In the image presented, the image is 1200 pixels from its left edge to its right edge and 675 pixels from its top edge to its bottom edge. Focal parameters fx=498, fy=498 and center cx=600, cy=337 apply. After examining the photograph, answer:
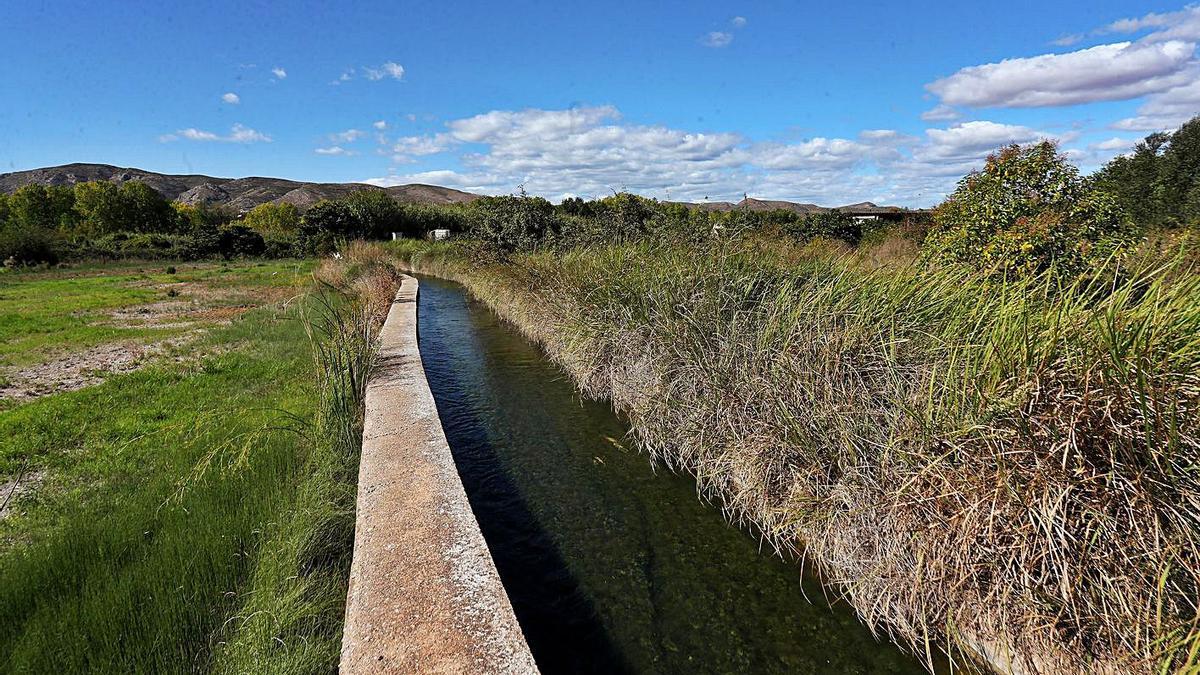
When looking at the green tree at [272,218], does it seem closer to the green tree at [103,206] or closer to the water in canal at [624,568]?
the green tree at [103,206]

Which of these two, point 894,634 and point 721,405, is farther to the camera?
point 721,405

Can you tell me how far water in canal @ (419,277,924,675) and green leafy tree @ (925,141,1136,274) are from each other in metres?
3.63

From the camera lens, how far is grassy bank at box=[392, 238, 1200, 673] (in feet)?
5.86

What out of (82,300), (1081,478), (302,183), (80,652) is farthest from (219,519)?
(302,183)

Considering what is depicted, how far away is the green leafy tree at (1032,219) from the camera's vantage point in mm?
4641

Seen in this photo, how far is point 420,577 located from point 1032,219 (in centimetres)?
595

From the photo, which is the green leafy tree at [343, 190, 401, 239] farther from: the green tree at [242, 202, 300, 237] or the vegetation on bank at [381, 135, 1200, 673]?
the vegetation on bank at [381, 135, 1200, 673]

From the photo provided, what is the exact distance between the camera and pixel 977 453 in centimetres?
214

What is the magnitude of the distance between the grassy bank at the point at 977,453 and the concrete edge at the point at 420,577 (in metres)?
1.50

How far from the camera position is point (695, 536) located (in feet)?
11.2

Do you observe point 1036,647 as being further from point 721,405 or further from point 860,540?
point 721,405

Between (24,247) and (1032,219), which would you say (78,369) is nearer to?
(1032,219)

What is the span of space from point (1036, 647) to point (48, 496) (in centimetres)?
557

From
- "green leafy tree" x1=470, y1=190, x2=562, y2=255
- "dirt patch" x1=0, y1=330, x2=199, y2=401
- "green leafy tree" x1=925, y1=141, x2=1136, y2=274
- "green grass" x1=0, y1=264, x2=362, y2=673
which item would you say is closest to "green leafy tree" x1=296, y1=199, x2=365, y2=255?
"green leafy tree" x1=470, y1=190, x2=562, y2=255
